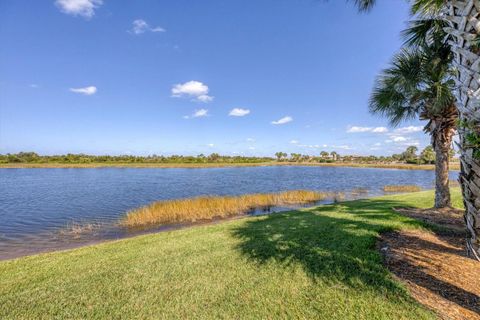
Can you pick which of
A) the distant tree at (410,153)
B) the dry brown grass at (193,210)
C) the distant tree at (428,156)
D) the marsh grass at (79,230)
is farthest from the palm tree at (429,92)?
the distant tree at (410,153)

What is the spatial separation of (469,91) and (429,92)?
6.65 metres

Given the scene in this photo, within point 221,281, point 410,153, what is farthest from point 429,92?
point 410,153

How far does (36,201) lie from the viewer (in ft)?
62.1

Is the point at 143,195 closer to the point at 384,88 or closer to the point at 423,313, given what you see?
the point at 384,88

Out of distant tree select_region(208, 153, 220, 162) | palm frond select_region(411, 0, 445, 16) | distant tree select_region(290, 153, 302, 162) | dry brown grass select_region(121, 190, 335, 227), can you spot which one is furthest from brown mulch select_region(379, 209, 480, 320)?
distant tree select_region(290, 153, 302, 162)

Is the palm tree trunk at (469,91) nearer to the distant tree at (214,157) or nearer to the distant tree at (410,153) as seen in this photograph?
the distant tree at (214,157)

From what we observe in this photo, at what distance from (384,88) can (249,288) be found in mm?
10129

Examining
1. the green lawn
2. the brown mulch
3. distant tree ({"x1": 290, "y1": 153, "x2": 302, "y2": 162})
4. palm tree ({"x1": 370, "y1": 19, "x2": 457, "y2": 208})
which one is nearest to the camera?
the brown mulch

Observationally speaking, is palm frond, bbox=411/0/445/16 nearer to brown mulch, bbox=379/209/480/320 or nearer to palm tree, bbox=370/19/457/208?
palm tree, bbox=370/19/457/208

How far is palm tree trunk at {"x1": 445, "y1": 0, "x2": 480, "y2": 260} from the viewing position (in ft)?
10.9

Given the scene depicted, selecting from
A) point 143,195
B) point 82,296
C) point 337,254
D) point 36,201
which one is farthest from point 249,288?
point 36,201

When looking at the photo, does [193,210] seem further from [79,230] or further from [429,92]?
[429,92]

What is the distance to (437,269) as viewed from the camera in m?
3.98

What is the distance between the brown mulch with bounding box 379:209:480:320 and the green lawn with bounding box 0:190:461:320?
280 mm
